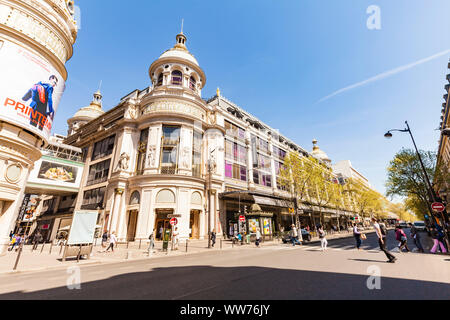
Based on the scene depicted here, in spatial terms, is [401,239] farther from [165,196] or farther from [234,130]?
[234,130]

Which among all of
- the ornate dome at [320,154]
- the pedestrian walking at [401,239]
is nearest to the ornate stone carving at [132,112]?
the pedestrian walking at [401,239]

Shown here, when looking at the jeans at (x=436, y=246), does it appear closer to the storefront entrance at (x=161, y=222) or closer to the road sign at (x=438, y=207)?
the road sign at (x=438, y=207)

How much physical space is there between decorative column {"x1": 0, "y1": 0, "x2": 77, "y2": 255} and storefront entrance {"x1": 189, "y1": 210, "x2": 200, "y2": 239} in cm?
1631

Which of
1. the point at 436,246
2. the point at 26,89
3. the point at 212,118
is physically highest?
the point at 212,118

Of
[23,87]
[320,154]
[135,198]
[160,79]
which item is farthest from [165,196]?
[320,154]

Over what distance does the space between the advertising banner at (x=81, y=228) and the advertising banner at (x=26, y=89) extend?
386 inches

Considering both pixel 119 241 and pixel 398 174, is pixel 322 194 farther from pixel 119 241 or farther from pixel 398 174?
pixel 119 241

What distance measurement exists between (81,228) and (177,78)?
2498 centimetres

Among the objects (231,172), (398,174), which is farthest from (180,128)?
(398,174)

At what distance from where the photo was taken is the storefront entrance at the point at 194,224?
→ 25334 mm

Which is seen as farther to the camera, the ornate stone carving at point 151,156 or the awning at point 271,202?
the awning at point 271,202

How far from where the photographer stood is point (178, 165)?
84.5 feet

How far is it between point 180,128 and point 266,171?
1800 centimetres

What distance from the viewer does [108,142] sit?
33.1m
